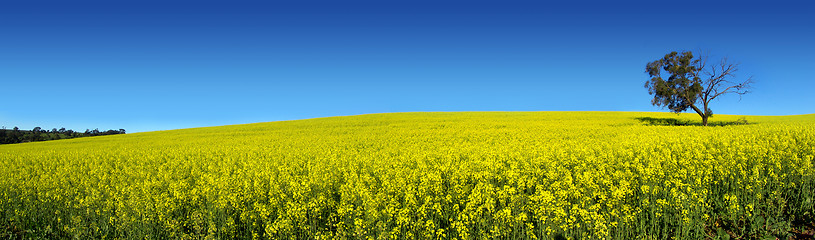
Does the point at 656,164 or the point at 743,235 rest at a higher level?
the point at 656,164

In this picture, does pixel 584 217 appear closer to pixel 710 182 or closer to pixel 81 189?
pixel 710 182

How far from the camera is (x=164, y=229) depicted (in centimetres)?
842

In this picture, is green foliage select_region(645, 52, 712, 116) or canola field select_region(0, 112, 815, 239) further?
green foliage select_region(645, 52, 712, 116)

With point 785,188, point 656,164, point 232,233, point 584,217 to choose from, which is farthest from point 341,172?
point 785,188

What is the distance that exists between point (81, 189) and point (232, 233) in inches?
331

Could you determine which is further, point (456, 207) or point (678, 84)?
point (678, 84)

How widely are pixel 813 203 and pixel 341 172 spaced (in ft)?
39.5

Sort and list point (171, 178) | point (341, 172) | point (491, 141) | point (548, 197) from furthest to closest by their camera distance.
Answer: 1. point (491, 141)
2. point (171, 178)
3. point (341, 172)
4. point (548, 197)

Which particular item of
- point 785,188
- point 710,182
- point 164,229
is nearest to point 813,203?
point 785,188

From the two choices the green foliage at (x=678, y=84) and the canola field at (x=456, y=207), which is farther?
the green foliage at (x=678, y=84)

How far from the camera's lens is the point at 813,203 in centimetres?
862

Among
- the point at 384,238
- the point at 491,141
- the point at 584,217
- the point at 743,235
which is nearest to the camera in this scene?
the point at 384,238

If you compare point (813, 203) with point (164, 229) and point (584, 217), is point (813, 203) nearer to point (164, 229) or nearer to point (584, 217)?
point (584, 217)

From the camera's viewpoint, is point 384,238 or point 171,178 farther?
point 171,178
